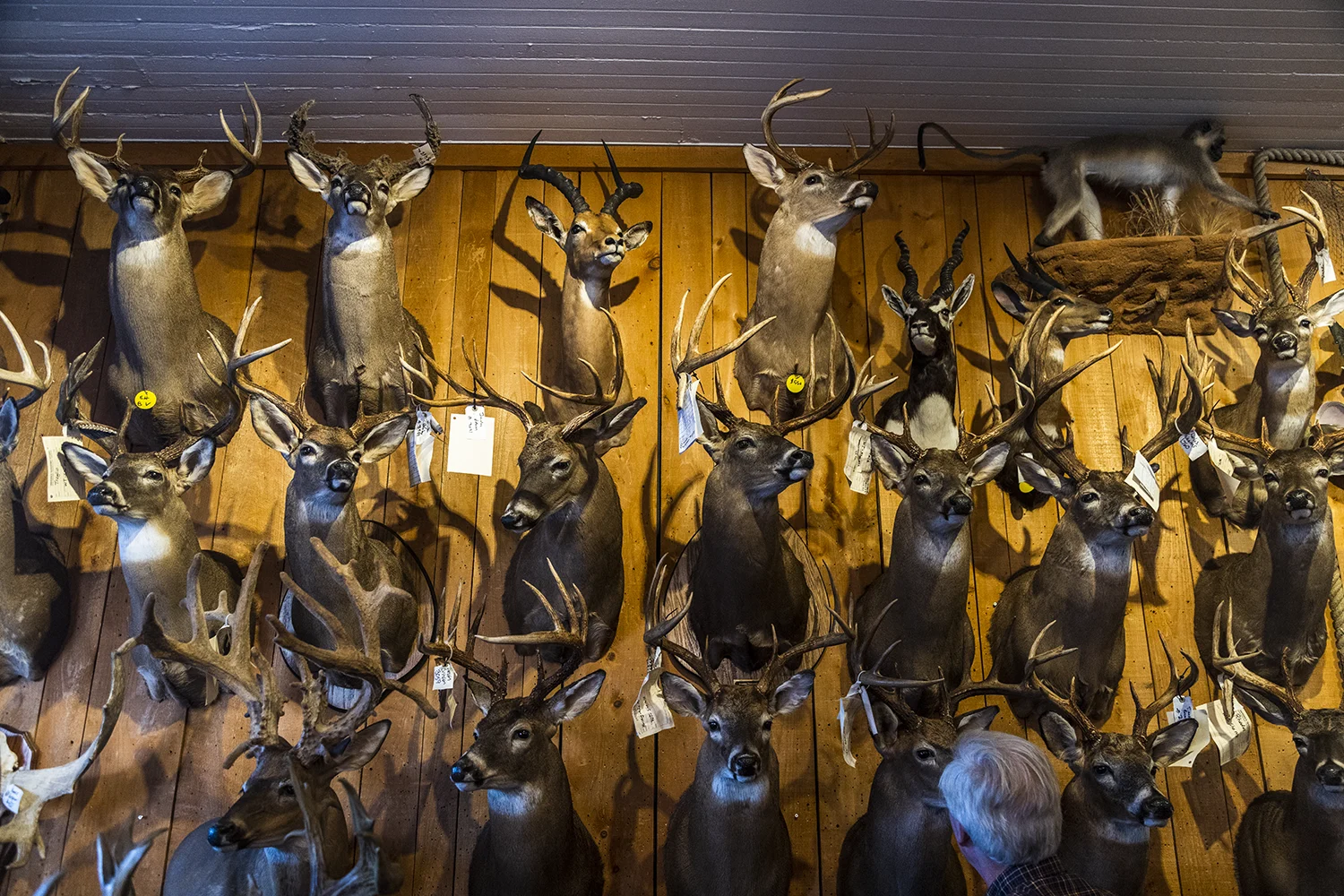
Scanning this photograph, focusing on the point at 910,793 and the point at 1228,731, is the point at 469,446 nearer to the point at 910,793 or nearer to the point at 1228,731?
the point at 910,793

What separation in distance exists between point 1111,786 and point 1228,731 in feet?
2.08

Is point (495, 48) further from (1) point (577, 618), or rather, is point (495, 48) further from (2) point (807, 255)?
(1) point (577, 618)

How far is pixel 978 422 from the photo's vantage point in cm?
494

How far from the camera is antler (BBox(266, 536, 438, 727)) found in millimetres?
3637

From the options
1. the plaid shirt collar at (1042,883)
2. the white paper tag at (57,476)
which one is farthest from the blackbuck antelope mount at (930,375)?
the white paper tag at (57,476)

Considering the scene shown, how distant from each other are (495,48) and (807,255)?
1.45m

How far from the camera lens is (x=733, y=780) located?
12.0 feet

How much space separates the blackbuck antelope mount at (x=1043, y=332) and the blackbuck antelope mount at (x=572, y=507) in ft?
5.07

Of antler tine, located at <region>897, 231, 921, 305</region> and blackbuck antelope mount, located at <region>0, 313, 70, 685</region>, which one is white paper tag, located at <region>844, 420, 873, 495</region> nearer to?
antler tine, located at <region>897, 231, 921, 305</region>

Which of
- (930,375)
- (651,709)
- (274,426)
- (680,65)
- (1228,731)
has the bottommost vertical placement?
(1228,731)

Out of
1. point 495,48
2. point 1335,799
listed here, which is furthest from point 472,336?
point 1335,799

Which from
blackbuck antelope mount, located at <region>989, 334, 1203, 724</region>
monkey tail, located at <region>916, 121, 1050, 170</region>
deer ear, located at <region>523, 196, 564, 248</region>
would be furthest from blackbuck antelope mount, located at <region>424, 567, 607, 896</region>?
monkey tail, located at <region>916, 121, 1050, 170</region>

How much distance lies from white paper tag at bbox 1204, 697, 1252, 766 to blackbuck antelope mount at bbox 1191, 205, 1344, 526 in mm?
521

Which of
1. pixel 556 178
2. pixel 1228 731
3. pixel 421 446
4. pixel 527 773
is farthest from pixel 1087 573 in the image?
pixel 556 178
